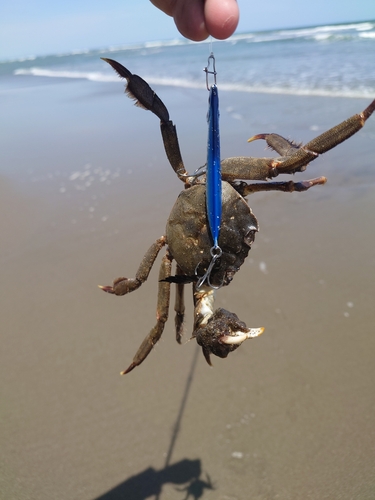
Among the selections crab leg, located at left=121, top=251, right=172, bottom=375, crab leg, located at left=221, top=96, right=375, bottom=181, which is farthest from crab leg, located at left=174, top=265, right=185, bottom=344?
crab leg, located at left=221, top=96, right=375, bottom=181

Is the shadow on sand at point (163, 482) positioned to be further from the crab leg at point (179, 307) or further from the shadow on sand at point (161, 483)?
the crab leg at point (179, 307)

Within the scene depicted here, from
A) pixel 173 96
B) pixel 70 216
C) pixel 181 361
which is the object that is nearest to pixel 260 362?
pixel 181 361

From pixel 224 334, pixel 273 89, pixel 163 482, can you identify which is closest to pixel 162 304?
pixel 224 334

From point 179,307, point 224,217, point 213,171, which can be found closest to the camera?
point 213,171

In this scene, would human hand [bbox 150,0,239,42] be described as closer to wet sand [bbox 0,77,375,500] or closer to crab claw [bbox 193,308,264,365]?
crab claw [bbox 193,308,264,365]

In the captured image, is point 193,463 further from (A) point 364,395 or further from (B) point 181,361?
(A) point 364,395

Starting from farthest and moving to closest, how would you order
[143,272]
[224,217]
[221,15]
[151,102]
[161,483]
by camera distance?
[161,483] → [143,272] → [151,102] → [224,217] → [221,15]

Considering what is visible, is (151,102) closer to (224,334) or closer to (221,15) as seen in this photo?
(221,15)
